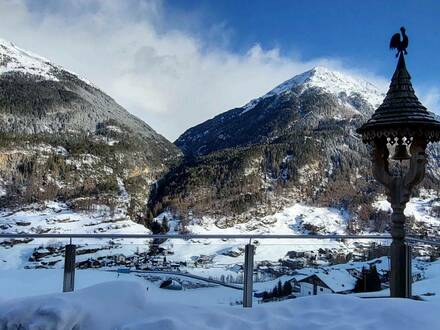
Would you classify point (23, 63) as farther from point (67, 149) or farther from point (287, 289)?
point (287, 289)

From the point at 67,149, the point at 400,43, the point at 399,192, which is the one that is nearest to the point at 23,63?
the point at 67,149

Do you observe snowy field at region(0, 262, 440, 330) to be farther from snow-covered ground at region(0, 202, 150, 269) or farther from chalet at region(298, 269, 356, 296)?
snow-covered ground at region(0, 202, 150, 269)

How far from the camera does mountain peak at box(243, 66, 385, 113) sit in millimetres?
153625

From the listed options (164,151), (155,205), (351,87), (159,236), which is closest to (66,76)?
(164,151)

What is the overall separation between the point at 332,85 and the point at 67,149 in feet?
342

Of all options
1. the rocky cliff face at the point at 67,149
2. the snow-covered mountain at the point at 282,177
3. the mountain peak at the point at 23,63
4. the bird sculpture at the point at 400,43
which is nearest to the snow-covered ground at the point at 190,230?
the bird sculpture at the point at 400,43

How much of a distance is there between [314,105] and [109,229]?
83332 mm

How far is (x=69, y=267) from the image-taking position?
170 inches

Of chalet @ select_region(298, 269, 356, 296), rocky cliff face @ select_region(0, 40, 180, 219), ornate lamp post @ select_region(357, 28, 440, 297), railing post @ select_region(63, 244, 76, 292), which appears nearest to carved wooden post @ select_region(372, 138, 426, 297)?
ornate lamp post @ select_region(357, 28, 440, 297)

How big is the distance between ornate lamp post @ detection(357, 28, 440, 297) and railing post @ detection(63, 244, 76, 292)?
129 inches

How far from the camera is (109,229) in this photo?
6312 centimetres

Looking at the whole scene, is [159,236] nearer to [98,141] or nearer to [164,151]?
[98,141]

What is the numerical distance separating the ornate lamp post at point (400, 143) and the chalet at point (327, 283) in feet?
1.65

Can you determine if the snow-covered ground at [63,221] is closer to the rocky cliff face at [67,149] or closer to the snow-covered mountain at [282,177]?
the rocky cliff face at [67,149]
